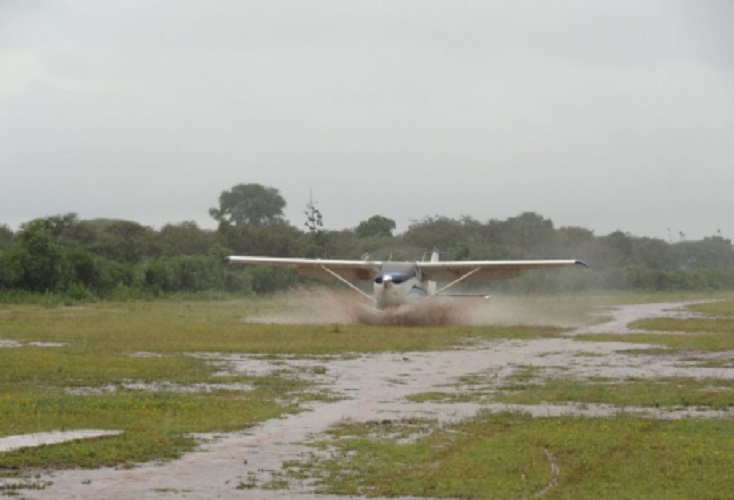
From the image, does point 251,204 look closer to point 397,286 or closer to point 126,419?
point 397,286

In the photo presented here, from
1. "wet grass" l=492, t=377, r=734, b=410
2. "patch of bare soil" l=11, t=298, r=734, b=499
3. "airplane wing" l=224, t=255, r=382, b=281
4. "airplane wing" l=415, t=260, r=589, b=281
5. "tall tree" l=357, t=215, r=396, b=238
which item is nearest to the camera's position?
"patch of bare soil" l=11, t=298, r=734, b=499

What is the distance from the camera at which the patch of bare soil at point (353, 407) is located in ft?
33.0

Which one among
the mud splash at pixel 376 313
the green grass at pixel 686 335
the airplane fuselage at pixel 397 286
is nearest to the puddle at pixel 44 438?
the green grass at pixel 686 335

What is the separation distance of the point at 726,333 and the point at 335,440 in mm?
23467

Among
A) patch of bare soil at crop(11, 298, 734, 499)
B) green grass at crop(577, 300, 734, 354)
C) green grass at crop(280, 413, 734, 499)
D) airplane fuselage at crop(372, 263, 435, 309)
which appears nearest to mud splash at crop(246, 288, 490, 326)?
airplane fuselage at crop(372, 263, 435, 309)

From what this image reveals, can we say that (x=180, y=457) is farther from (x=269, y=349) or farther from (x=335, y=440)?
(x=269, y=349)

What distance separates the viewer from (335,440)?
42.1 ft

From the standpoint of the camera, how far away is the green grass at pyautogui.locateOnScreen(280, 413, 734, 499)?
1010 cm

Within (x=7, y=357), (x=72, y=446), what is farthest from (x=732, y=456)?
(x=7, y=357)

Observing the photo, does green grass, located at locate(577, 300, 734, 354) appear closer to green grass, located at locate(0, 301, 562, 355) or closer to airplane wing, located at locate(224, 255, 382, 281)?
green grass, located at locate(0, 301, 562, 355)

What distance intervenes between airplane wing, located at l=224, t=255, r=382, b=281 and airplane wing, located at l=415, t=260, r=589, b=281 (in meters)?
1.87

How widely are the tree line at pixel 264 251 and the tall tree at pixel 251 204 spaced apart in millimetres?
96

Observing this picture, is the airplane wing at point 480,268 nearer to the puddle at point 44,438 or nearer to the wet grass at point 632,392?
the wet grass at point 632,392

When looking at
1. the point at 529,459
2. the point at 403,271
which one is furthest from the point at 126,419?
the point at 403,271
